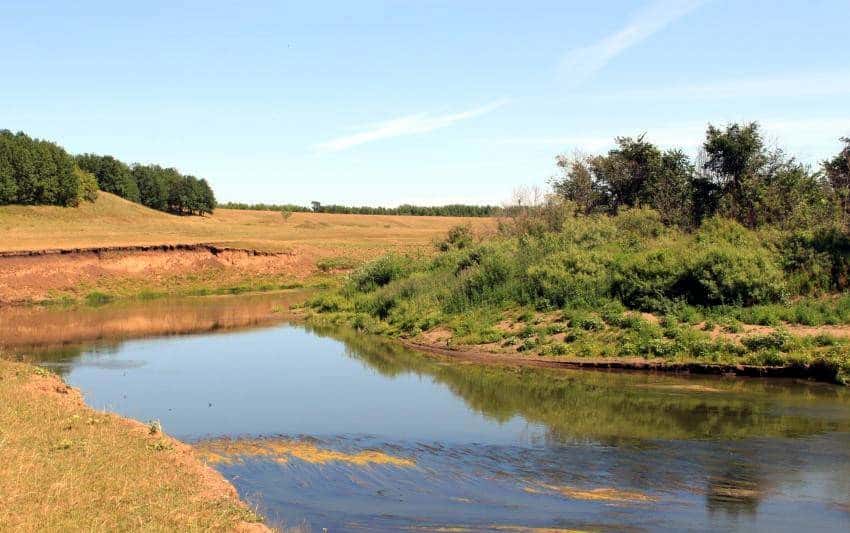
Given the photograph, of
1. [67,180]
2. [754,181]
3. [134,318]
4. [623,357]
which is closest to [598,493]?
[623,357]

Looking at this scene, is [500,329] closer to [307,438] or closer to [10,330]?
[307,438]

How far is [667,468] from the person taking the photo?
525 inches

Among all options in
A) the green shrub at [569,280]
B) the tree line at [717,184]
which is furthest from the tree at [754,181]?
the green shrub at [569,280]

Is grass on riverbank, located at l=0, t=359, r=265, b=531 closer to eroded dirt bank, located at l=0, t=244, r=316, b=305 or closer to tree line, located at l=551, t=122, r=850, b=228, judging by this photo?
tree line, located at l=551, t=122, r=850, b=228

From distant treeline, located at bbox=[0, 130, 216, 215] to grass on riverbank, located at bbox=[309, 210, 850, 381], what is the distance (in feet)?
190

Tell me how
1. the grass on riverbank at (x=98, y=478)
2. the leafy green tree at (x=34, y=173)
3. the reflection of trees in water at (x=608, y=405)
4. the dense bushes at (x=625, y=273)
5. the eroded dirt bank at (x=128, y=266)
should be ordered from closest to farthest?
1. the grass on riverbank at (x=98, y=478)
2. the reflection of trees in water at (x=608, y=405)
3. the dense bushes at (x=625, y=273)
4. the eroded dirt bank at (x=128, y=266)
5. the leafy green tree at (x=34, y=173)

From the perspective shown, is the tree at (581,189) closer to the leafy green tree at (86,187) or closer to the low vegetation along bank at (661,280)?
the low vegetation along bank at (661,280)

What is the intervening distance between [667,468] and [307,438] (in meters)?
7.03

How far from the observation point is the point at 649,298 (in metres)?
26.3

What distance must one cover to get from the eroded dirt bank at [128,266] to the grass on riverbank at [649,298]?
24.7 metres

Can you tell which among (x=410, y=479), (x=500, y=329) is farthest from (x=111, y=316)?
(x=410, y=479)

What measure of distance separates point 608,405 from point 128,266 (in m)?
42.7

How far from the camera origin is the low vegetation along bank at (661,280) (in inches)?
933

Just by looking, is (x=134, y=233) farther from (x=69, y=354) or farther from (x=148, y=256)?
(x=69, y=354)
